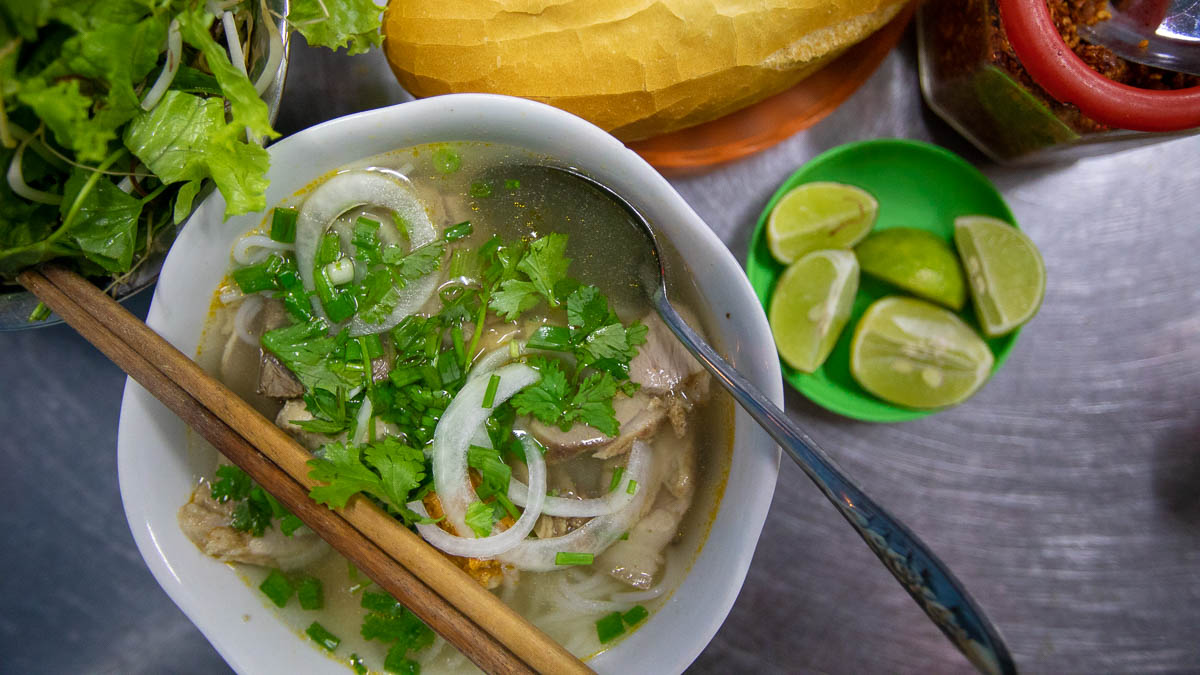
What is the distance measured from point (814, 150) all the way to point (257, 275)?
1.02 meters

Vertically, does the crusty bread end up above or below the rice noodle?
above

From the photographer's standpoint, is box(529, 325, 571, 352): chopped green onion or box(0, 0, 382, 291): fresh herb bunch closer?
box(0, 0, 382, 291): fresh herb bunch

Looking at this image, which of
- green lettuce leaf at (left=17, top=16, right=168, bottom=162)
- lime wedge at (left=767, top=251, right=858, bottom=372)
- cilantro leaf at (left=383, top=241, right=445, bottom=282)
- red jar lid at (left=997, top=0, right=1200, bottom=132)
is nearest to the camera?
green lettuce leaf at (left=17, top=16, right=168, bottom=162)

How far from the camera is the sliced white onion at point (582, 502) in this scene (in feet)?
3.38

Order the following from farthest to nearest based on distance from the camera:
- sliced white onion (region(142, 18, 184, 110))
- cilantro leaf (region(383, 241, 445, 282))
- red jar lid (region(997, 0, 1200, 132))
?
cilantro leaf (region(383, 241, 445, 282)), red jar lid (region(997, 0, 1200, 132)), sliced white onion (region(142, 18, 184, 110))

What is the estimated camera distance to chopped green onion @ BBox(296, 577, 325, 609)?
1.09 meters

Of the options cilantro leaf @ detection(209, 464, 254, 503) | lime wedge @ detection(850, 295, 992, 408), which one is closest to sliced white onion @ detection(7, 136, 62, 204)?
cilantro leaf @ detection(209, 464, 254, 503)

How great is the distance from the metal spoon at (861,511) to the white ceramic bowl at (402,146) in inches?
1.4

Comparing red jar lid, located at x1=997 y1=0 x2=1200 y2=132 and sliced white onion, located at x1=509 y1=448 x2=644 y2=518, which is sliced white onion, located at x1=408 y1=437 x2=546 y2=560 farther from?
red jar lid, located at x1=997 y1=0 x2=1200 y2=132

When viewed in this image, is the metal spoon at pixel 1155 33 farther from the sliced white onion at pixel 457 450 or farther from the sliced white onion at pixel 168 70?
the sliced white onion at pixel 168 70

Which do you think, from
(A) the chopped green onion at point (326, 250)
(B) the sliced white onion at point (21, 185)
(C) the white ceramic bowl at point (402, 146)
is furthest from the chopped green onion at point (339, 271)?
(B) the sliced white onion at point (21, 185)

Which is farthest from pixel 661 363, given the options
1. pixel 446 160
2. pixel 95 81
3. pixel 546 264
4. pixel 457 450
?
pixel 95 81

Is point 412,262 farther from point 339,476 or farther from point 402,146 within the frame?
point 339,476

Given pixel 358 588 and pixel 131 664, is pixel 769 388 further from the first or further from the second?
pixel 131 664
